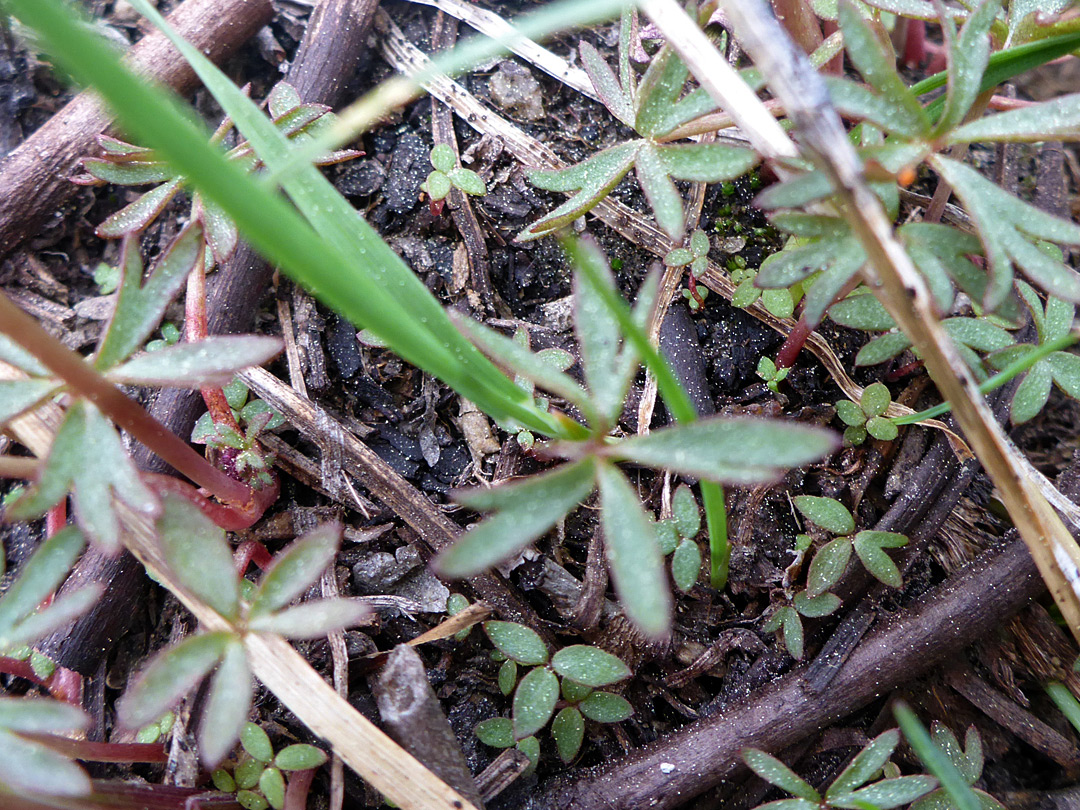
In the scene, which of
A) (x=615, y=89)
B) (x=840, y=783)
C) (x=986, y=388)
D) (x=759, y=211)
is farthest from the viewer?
(x=759, y=211)

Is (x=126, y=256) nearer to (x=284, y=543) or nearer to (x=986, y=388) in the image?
(x=284, y=543)

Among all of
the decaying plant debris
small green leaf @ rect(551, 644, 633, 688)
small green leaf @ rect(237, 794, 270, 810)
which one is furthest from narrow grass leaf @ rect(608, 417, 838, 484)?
small green leaf @ rect(237, 794, 270, 810)

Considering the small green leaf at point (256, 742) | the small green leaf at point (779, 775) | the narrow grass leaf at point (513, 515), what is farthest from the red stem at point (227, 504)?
the small green leaf at point (779, 775)

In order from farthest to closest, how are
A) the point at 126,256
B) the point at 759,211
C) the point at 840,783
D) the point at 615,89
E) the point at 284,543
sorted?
1. the point at 759,211
2. the point at 284,543
3. the point at 615,89
4. the point at 840,783
5. the point at 126,256

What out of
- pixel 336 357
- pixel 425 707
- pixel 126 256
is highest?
pixel 126 256

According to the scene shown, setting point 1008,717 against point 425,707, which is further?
point 1008,717

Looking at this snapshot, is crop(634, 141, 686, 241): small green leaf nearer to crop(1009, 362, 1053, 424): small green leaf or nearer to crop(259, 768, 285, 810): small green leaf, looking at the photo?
crop(1009, 362, 1053, 424): small green leaf

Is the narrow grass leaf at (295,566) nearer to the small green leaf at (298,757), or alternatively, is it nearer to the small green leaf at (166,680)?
the small green leaf at (166,680)

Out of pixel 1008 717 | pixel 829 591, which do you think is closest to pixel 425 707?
pixel 829 591
